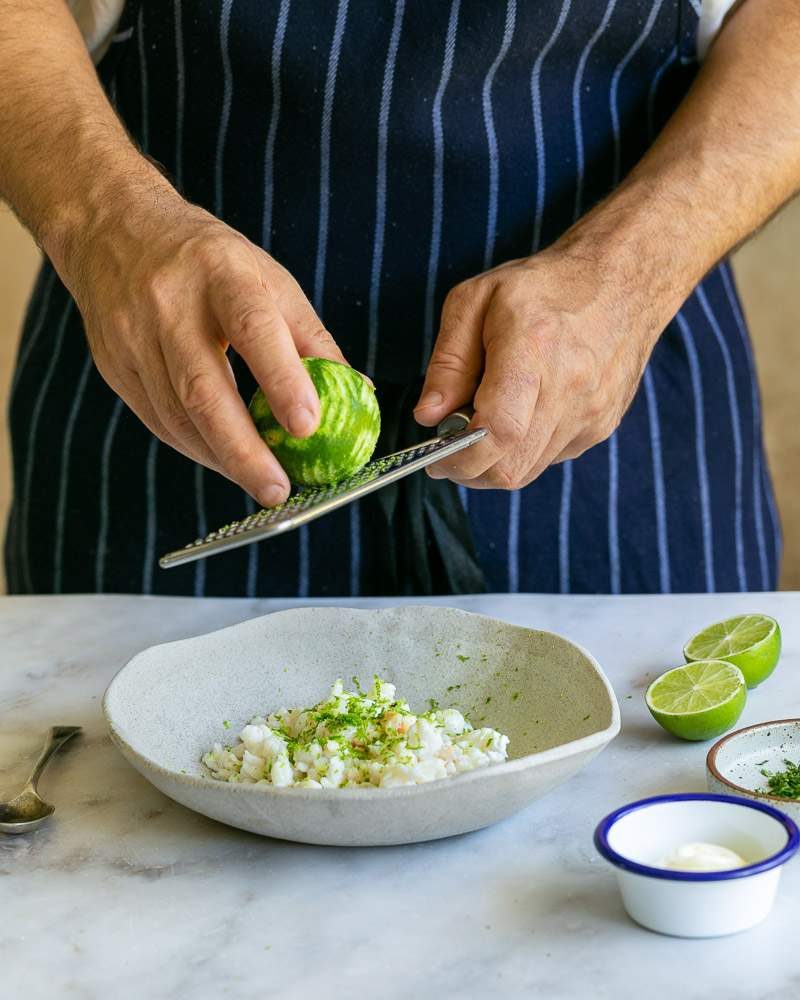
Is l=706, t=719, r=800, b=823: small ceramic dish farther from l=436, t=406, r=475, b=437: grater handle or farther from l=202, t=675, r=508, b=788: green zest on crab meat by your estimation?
l=436, t=406, r=475, b=437: grater handle

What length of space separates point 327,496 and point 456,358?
0.90ft

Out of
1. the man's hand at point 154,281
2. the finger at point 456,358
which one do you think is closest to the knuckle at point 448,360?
the finger at point 456,358

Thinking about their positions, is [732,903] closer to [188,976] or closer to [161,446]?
[188,976]

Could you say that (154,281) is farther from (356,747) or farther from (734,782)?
(734,782)

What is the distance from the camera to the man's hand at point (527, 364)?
125 cm

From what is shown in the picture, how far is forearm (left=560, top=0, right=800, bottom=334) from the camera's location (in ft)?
4.83

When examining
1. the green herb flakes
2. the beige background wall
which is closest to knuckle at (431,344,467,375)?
the green herb flakes

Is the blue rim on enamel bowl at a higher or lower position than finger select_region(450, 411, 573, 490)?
lower

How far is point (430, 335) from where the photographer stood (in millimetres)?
1687

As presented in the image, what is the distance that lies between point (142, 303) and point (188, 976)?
1.91 ft

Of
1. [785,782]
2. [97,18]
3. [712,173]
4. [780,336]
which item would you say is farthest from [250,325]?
[780,336]

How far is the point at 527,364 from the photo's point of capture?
1.27 metres

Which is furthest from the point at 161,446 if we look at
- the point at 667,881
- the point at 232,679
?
the point at 667,881

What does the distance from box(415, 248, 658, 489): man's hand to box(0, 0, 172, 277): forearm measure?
33 centimetres
